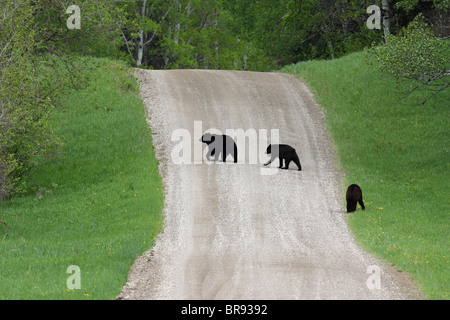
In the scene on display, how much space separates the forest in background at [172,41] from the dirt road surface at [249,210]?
15.0ft

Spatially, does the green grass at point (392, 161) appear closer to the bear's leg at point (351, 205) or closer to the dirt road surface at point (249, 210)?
the bear's leg at point (351, 205)

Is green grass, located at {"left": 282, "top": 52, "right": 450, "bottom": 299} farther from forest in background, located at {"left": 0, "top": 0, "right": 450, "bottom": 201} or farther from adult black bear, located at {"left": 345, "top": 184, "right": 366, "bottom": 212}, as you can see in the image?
forest in background, located at {"left": 0, "top": 0, "right": 450, "bottom": 201}

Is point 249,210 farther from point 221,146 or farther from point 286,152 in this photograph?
point 221,146

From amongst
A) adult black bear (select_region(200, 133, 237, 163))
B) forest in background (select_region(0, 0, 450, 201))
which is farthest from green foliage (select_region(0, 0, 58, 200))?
adult black bear (select_region(200, 133, 237, 163))

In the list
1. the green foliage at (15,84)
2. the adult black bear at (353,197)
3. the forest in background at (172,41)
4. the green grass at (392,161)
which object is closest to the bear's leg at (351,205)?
the adult black bear at (353,197)

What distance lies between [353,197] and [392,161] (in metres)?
6.53

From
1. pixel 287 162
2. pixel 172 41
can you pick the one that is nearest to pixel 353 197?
pixel 287 162

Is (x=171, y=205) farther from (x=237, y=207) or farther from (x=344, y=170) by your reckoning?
(x=344, y=170)

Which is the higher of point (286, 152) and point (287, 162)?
point (286, 152)

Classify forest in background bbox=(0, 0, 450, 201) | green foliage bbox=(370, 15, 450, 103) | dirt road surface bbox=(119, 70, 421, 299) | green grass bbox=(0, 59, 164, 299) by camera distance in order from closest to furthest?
dirt road surface bbox=(119, 70, 421, 299) → green grass bbox=(0, 59, 164, 299) → forest in background bbox=(0, 0, 450, 201) → green foliage bbox=(370, 15, 450, 103)

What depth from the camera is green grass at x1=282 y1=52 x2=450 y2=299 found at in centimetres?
1545

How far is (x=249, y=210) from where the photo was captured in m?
19.1

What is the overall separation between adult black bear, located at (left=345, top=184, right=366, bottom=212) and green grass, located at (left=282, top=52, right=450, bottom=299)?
314mm
